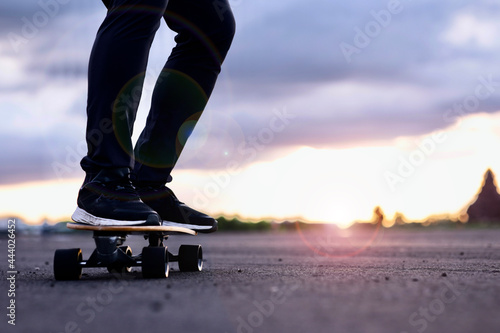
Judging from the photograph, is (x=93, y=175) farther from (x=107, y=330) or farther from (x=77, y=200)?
(x=107, y=330)

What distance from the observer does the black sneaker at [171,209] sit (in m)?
3.43

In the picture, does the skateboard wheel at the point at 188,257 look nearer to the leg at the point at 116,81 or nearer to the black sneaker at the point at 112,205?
the black sneaker at the point at 112,205

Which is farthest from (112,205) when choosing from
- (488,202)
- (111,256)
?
(488,202)

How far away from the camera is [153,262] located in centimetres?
298

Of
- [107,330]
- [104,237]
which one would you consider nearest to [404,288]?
[107,330]

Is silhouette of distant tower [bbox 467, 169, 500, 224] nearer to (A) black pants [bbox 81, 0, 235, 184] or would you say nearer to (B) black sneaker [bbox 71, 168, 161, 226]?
(A) black pants [bbox 81, 0, 235, 184]

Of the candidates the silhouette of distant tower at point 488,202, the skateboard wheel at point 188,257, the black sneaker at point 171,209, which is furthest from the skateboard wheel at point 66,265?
the silhouette of distant tower at point 488,202

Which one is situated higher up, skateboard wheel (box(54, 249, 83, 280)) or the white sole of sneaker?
the white sole of sneaker

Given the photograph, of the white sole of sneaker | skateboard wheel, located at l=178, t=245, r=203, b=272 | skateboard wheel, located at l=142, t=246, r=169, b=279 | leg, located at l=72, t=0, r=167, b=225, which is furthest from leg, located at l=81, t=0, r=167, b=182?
skateboard wheel, located at l=178, t=245, r=203, b=272

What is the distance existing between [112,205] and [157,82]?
2.90 feet

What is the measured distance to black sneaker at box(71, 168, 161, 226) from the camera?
115 inches

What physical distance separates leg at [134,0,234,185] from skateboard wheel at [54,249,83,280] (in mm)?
537

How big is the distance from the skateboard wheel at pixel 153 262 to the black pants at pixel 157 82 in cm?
36

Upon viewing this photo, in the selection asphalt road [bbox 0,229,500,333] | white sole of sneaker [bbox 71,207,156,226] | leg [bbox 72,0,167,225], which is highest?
leg [bbox 72,0,167,225]
